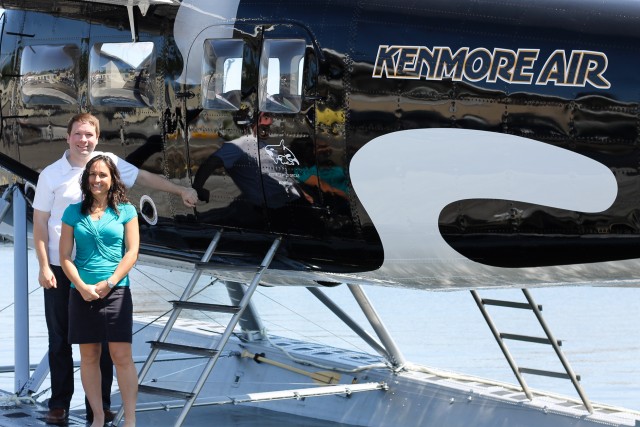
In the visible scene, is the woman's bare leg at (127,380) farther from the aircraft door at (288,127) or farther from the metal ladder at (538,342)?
the metal ladder at (538,342)

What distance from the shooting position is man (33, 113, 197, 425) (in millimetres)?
8406

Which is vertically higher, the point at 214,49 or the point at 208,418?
the point at 214,49

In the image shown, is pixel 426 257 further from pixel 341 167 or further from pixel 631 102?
pixel 631 102

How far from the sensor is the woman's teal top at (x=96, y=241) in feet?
26.3

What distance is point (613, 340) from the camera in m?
20.2

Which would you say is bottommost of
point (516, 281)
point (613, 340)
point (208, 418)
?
point (613, 340)

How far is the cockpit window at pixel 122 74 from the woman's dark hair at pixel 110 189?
1019 millimetres

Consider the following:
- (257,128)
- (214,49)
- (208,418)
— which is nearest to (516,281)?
(257,128)

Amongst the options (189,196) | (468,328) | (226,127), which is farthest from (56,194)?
(468,328)

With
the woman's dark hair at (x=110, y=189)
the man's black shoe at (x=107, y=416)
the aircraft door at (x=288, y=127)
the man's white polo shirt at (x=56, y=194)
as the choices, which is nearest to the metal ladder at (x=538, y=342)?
the aircraft door at (x=288, y=127)

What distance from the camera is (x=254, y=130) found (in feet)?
27.8

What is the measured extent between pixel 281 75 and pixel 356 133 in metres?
0.73

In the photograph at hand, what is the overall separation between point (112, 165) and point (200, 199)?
3.07 feet

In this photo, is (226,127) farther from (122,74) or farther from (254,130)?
(122,74)
